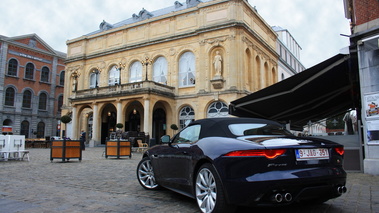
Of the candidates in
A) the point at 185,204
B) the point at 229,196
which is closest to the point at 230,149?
the point at 229,196

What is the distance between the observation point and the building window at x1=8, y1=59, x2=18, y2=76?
144 feet

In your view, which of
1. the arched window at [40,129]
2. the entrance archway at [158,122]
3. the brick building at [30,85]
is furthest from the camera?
the arched window at [40,129]

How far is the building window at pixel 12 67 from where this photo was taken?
43875mm

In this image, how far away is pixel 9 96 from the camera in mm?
43750

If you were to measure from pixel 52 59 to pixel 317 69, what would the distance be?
4895cm

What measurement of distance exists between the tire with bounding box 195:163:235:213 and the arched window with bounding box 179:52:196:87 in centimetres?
2618

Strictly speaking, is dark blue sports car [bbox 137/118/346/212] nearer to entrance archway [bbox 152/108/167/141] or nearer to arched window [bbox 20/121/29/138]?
entrance archway [bbox 152/108/167/141]

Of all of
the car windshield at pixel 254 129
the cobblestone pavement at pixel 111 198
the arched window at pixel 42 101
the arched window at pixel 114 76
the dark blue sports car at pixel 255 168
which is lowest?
the cobblestone pavement at pixel 111 198

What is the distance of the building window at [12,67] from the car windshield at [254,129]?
4810cm

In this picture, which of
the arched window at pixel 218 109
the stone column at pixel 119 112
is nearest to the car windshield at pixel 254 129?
the arched window at pixel 218 109

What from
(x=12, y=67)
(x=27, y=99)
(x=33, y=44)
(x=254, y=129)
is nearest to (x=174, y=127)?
(x=254, y=129)

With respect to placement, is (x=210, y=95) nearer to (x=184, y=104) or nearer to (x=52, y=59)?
(x=184, y=104)

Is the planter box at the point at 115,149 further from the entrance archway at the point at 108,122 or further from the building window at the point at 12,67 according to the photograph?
the building window at the point at 12,67

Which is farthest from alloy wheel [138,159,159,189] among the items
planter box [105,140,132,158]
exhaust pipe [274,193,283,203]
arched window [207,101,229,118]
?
arched window [207,101,229,118]
